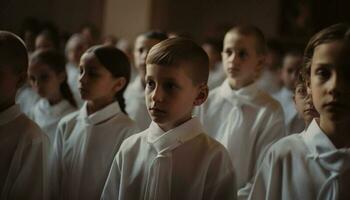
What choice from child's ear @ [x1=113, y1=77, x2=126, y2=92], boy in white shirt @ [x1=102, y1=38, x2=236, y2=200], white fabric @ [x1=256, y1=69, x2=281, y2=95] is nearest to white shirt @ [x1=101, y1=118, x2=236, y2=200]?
boy in white shirt @ [x1=102, y1=38, x2=236, y2=200]

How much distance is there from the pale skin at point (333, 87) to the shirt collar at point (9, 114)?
1212mm

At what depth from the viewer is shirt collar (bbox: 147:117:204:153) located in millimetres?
1953

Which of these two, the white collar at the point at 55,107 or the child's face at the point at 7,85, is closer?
the child's face at the point at 7,85

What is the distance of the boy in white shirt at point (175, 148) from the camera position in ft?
6.29

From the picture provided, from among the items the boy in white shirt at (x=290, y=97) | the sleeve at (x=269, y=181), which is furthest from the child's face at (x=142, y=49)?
the sleeve at (x=269, y=181)

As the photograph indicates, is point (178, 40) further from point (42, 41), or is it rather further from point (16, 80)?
point (42, 41)

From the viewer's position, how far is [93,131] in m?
2.54

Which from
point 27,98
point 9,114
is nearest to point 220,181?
point 9,114

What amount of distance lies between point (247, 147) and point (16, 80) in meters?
1.27

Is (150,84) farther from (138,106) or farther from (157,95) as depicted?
(138,106)

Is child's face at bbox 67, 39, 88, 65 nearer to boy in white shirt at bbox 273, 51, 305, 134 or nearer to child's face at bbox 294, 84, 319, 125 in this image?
boy in white shirt at bbox 273, 51, 305, 134

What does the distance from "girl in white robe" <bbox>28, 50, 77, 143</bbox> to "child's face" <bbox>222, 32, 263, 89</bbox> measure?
101 cm

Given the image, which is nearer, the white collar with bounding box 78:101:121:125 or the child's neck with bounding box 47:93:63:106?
the white collar with bounding box 78:101:121:125

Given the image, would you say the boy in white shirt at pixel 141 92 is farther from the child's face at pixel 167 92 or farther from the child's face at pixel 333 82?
the child's face at pixel 333 82
